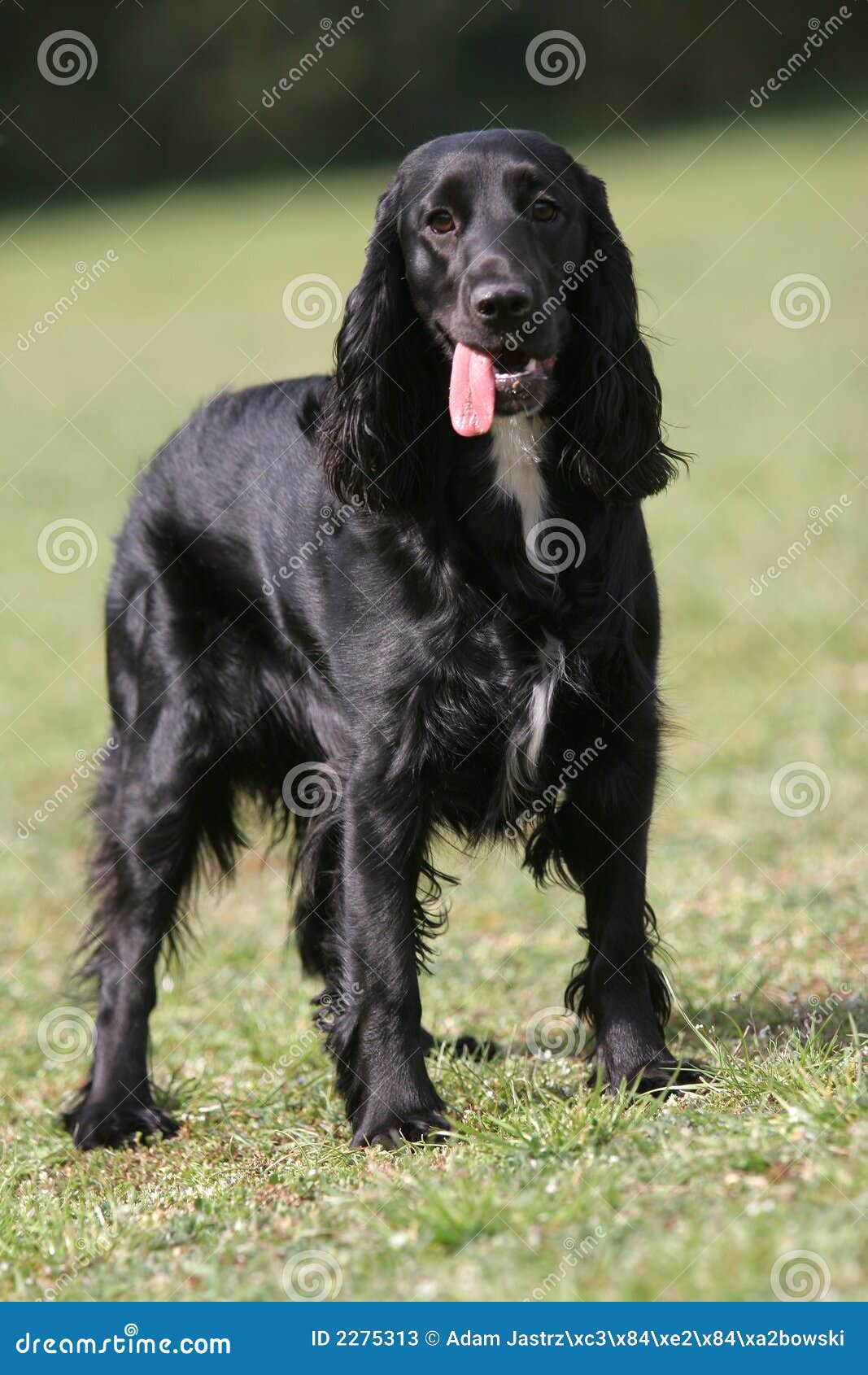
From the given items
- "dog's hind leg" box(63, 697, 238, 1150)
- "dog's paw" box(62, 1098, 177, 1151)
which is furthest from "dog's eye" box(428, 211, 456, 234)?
"dog's paw" box(62, 1098, 177, 1151)

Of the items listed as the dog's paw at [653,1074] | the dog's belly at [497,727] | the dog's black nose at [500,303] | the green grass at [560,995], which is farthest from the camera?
the dog's paw at [653,1074]

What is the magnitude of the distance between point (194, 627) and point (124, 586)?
15.7 inches

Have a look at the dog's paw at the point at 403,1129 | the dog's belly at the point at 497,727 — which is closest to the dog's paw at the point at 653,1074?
the dog's paw at the point at 403,1129

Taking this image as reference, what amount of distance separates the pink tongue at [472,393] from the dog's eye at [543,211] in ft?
1.20

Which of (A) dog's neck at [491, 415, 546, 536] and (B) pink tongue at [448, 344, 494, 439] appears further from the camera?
(A) dog's neck at [491, 415, 546, 536]

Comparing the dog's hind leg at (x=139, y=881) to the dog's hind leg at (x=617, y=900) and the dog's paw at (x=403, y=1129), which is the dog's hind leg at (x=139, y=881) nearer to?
the dog's paw at (x=403, y=1129)

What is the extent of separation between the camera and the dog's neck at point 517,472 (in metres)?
3.65

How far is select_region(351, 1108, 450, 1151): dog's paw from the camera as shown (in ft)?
11.8

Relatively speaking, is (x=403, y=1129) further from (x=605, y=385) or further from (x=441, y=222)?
(x=441, y=222)

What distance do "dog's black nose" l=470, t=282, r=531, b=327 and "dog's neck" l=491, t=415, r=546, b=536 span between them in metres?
0.29

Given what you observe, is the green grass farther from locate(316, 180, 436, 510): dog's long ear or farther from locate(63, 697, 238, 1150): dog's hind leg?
locate(316, 180, 436, 510): dog's long ear

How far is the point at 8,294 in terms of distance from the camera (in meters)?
27.5

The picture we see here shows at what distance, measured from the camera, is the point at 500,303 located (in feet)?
11.1

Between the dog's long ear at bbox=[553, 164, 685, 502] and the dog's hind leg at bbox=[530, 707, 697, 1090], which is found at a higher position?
the dog's long ear at bbox=[553, 164, 685, 502]
